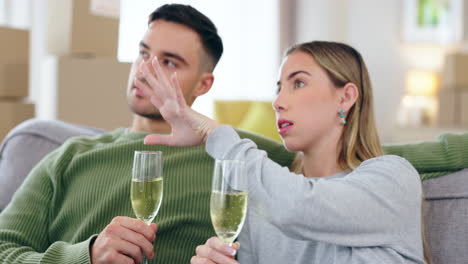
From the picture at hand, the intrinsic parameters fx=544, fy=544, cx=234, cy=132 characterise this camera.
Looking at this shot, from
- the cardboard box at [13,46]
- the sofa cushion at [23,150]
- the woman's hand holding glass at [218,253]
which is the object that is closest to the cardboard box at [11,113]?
the cardboard box at [13,46]

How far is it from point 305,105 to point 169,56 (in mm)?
560

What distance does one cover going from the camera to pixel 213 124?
1212 mm

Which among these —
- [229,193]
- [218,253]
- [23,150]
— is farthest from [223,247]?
[23,150]

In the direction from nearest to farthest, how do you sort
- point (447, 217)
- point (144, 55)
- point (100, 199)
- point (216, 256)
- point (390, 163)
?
1. point (216, 256)
2. point (390, 163)
3. point (447, 217)
4. point (100, 199)
5. point (144, 55)

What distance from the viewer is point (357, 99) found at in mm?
1417

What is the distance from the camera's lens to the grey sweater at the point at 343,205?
1.07 metres

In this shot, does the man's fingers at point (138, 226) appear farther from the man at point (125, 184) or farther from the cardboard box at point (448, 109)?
the cardboard box at point (448, 109)

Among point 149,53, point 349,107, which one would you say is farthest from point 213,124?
point 149,53

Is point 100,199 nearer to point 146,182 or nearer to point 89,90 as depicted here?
point 146,182

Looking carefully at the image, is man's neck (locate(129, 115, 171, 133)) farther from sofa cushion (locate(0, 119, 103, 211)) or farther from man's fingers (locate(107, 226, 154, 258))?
man's fingers (locate(107, 226, 154, 258))

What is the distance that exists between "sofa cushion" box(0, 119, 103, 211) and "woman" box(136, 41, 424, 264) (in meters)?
0.75

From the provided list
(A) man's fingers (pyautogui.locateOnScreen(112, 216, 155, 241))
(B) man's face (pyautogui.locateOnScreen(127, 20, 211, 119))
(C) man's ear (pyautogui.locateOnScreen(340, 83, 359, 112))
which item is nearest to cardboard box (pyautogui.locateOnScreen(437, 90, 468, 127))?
(B) man's face (pyautogui.locateOnScreen(127, 20, 211, 119))

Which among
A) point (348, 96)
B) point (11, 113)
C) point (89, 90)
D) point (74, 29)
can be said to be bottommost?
point (11, 113)

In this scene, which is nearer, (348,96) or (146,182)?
(146,182)
